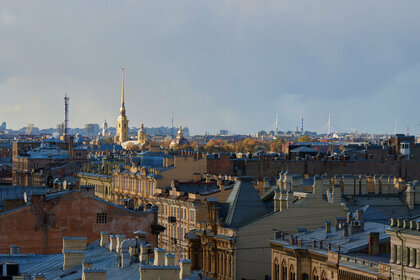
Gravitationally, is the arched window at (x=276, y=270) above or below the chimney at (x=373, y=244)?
below

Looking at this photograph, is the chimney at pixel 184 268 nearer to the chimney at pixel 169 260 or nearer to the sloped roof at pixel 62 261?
the chimney at pixel 169 260

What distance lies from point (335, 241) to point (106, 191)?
4910cm

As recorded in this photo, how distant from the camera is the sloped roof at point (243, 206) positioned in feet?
158

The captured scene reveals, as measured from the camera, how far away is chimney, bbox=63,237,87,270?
37.2 metres

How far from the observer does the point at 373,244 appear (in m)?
36.5

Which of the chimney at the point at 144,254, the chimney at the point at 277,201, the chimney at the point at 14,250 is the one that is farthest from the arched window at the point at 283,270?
the chimney at the point at 14,250

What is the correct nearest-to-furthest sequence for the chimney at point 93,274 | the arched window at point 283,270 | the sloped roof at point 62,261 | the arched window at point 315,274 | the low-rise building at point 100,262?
the chimney at point 93,274 < the low-rise building at point 100,262 < the sloped roof at point 62,261 < the arched window at point 315,274 < the arched window at point 283,270

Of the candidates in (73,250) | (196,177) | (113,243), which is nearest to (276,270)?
(113,243)

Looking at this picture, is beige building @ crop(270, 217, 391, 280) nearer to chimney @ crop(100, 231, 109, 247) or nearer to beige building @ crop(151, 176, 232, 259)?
chimney @ crop(100, 231, 109, 247)

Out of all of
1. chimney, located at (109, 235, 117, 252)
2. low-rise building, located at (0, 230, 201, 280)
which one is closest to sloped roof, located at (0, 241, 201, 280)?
low-rise building, located at (0, 230, 201, 280)

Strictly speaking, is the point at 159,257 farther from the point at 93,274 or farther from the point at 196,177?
the point at 196,177

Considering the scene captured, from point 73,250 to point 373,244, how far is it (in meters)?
11.1

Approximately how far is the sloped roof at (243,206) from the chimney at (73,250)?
9415 mm

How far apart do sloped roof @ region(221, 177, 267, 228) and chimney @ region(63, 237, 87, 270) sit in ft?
30.9
